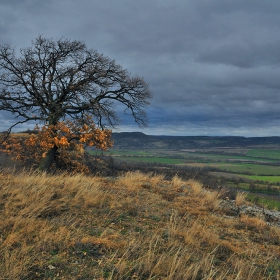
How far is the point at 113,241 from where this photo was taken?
4637 mm

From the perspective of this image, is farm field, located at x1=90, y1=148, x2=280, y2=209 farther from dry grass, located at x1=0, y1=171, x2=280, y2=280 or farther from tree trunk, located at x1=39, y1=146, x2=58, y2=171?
dry grass, located at x1=0, y1=171, x2=280, y2=280

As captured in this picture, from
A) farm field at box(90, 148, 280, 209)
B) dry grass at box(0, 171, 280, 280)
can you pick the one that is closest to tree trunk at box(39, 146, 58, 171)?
farm field at box(90, 148, 280, 209)

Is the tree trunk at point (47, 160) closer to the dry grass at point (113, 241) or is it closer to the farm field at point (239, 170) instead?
the farm field at point (239, 170)

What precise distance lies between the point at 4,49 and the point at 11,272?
1443cm

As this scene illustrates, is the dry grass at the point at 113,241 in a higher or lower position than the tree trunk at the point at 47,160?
lower

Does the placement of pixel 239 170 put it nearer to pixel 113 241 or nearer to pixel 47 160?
pixel 47 160

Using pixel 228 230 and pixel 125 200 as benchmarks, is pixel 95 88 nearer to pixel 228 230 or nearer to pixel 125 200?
pixel 125 200

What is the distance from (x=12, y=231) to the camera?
439 centimetres

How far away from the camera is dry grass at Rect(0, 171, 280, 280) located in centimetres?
370

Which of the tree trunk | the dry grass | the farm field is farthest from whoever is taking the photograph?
the farm field

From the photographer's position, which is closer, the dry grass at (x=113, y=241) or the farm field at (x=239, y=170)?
the dry grass at (x=113, y=241)

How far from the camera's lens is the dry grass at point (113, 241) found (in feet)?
12.1

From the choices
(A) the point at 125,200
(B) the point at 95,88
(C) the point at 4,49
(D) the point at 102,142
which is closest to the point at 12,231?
(A) the point at 125,200

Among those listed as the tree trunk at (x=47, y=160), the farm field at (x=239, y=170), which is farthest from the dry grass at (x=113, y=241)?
the farm field at (x=239, y=170)
